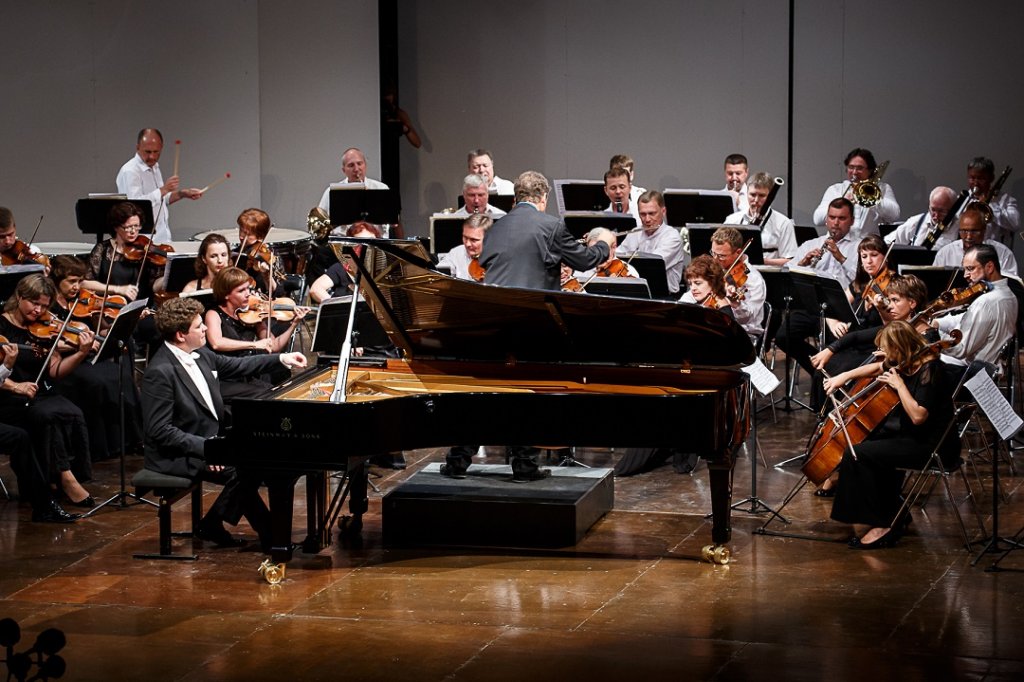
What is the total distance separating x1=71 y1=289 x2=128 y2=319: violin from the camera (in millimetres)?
8156

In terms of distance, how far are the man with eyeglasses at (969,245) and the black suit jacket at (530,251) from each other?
2628 millimetres

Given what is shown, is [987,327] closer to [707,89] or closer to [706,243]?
[706,243]

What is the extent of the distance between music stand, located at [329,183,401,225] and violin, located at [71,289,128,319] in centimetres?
245

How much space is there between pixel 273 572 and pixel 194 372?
A: 3.38 ft

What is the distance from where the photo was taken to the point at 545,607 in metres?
5.84

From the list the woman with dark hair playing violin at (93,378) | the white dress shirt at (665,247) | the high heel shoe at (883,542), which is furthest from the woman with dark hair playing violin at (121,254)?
the high heel shoe at (883,542)

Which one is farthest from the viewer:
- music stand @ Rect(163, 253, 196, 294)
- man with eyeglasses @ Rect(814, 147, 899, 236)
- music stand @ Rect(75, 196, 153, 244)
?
man with eyeglasses @ Rect(814, 147, 899, 236)

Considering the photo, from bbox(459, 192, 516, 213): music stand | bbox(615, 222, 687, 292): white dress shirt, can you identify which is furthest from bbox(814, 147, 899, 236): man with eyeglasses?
bbox(459, 192, 516, 213): music stand

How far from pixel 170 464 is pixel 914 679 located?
10.7 feet

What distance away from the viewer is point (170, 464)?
6328 mm

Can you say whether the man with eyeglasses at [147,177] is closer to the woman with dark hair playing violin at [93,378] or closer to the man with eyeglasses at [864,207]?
the woman with dark hair playing violin at [93,378]

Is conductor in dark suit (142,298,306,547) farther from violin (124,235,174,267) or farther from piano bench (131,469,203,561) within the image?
violin (124,235,174,267)

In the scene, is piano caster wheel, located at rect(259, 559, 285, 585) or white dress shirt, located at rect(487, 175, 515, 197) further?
white dress shirt, located at rect(487, 175, 515, 197)

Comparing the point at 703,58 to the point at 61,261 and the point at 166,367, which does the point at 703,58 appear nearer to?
the point at 61,261
